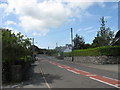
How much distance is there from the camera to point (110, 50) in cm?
2962

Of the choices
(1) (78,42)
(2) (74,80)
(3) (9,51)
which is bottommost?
(2) (74,80)

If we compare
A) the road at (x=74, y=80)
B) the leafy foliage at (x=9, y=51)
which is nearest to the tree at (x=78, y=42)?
the road at (x=74, y=80)

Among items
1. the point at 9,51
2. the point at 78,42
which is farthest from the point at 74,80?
Answer: the point at 78,42

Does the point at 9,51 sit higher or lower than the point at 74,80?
higher

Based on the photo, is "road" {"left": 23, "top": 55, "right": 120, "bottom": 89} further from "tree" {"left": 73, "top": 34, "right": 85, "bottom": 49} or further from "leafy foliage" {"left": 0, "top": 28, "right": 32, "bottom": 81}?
"tree" {"left": 73, "top": 34, "right": 85, "bottom": 49}

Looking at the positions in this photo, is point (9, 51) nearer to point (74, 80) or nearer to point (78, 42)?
point (74, 80)

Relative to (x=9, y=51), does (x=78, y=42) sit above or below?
above

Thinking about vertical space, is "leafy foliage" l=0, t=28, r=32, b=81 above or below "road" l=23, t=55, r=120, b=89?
above

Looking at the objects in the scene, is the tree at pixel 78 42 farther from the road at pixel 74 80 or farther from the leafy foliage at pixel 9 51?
the leafy foliage at pixel 9 51

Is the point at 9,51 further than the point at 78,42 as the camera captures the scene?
No

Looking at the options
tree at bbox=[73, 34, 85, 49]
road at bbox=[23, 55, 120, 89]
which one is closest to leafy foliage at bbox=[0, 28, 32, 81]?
road at bbox=[23, 55, 120, 89]

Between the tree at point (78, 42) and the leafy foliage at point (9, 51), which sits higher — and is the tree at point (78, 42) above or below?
above

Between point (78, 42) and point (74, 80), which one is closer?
point (74, 80)

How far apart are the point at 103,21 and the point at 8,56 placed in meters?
32.6
